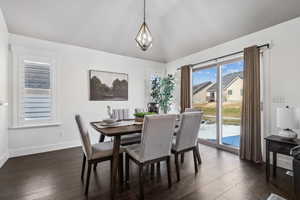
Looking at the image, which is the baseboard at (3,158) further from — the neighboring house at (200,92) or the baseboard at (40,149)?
the neighboring house at (200,92)

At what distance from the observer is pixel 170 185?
207 centimetres

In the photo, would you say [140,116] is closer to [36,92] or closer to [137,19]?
[137,19]

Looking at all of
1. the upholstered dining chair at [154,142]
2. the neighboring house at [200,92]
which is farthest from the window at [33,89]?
the neighboring house at [200,92]

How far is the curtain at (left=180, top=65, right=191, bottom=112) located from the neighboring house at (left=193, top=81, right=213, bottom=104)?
0.22 metres

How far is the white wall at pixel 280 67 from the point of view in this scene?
2.57m

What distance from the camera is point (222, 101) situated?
12.6 ft

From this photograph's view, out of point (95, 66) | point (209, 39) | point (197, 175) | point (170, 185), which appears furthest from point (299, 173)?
point (95, 66)

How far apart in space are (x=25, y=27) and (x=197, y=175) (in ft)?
14.7

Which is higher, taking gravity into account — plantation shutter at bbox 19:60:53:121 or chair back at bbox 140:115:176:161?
plantation shutter at bbox 19:60:53:121

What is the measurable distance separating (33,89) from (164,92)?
355 centimetres

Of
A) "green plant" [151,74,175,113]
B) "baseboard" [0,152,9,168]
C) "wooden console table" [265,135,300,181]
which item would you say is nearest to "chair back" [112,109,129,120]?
"green plant" [151,74,175,113]

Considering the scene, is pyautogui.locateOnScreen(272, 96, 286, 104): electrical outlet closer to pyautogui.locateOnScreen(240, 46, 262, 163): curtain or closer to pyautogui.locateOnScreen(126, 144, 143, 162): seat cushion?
pyautogui.locateOnScreen(240, 46, 262, 163): curtain

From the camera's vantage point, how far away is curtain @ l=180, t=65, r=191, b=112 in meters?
4.47

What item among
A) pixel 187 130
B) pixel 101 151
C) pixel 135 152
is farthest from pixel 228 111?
pixel 101 151
